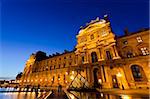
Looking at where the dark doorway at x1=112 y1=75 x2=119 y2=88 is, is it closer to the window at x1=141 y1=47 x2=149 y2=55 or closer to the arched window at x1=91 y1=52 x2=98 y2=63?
the arched window at x1=91 y1=52 x2=98 y2=63

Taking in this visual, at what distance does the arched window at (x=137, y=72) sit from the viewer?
2075cm

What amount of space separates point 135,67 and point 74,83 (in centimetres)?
1374

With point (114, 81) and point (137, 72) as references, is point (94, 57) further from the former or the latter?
point (137, 72)

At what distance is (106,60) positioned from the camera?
81.1 ft

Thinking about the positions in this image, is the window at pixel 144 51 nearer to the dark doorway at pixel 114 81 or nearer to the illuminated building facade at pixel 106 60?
the illuminated building facade at pixel 106 60

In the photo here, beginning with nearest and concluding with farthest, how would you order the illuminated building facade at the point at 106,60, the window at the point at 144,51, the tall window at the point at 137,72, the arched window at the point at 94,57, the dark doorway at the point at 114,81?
the tall window at the point at 137,72 < the illuminated building facade at the point at 106,60 < the window at the point at 144,51 < the dark doorway at the point at 114,81 < the arched window at the point at 94,57

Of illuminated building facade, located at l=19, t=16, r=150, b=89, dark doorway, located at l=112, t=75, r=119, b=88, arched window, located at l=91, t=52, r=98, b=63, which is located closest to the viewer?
illuminated building facade, located at l=19, t=16, r=150, b=89

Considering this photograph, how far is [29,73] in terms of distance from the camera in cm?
4900

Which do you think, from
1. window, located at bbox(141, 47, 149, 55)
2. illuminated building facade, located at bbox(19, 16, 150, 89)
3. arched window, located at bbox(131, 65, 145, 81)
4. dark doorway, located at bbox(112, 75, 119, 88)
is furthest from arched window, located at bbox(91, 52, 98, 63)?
window, located at bbox(141, 47, 149, 55)

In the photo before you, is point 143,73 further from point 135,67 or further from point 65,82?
point 65,82

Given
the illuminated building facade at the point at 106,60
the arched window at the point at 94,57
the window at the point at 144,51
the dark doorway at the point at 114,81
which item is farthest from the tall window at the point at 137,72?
the arched window at the point at 94,57

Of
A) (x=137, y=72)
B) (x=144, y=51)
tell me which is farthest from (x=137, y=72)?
(x=144, y=51)

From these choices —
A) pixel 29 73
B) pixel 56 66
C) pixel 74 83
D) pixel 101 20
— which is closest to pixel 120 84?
pixel 74 83

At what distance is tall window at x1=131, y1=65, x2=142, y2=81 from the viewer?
21016 mm
